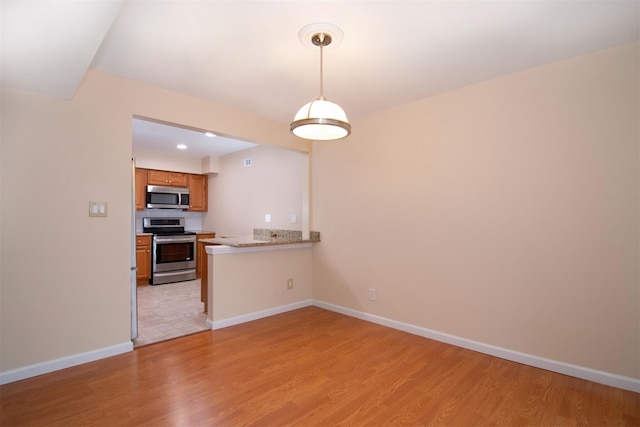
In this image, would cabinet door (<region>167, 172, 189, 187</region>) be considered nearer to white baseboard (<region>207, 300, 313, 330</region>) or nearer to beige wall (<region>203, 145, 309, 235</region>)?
beige wall (<region>203, 145, 309, 235</region>)

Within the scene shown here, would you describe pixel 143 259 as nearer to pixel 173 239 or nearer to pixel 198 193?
pixel 173 239

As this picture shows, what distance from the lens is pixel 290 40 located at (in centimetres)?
215

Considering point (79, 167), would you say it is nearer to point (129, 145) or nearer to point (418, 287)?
point (129, 145)

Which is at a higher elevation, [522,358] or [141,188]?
[141,188]

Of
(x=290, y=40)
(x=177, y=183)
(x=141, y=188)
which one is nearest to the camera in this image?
(x=290, y=40)

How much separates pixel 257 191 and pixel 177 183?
6.83ft

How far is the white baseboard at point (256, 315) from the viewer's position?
11.2ft

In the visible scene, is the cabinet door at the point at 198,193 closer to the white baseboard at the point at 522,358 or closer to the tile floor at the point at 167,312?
the tile floor at the point at 167,312

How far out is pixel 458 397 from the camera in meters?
2.12

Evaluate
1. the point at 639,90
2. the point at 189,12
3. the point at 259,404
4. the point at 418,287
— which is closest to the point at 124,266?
the point at 259,404

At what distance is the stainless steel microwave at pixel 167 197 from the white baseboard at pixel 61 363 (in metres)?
3.74

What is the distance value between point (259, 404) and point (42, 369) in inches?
67.5

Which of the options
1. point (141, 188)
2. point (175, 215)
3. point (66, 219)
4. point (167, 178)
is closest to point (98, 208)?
point (66, 219)

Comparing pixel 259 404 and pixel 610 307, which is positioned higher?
pixel 610 307
